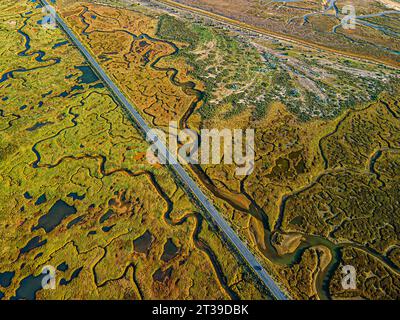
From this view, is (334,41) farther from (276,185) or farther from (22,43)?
(22,43)

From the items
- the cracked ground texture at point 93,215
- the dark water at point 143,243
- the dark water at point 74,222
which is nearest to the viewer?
the cracked ground texture at point 93,215

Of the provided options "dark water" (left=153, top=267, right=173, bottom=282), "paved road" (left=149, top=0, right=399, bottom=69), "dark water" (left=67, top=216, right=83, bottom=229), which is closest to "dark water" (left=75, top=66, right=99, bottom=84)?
"dark water" (left=67, top=216, right=83, bottom=229)

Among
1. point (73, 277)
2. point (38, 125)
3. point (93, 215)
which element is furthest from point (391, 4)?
point (73, 277)

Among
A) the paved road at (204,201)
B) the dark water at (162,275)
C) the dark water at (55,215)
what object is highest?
the paved road at (204,201)

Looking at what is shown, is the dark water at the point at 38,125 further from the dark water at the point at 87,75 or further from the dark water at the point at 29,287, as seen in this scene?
the dark water at the point at 29,287

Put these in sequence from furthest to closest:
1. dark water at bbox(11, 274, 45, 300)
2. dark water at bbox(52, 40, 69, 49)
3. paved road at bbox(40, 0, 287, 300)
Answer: dark water at bbox(52, 40, 69, 49) → paved road at bbox(40, 0, 287, 300) → dark water at bbox(11, 274, 45, 300)

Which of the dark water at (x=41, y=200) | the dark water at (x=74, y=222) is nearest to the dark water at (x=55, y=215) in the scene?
the dark water at (x=74, y=222)

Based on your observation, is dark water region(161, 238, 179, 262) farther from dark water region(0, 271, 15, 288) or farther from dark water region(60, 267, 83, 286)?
dark water region(0, 271, 15, 288)
